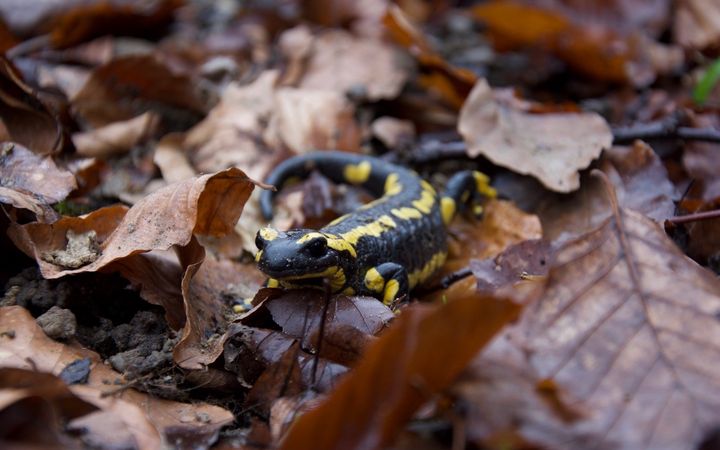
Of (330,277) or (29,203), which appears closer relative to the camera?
(29,203)

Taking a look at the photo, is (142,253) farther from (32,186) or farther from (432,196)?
(432,196)

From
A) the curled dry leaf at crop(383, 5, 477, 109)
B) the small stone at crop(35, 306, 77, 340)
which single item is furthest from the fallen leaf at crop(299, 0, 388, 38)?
the small stone at crop(35, 306, 77, 340)

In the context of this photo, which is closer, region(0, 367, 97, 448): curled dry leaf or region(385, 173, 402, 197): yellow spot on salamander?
region(0, 367, 97, 448): curled dry leaf

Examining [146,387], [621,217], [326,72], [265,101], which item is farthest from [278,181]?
[621,217]

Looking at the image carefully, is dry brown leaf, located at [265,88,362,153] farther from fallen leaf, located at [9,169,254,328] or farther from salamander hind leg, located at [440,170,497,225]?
fallen leaf, located at [9,169,254,328]

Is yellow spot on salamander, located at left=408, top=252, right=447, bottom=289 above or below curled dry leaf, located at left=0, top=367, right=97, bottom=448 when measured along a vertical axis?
below

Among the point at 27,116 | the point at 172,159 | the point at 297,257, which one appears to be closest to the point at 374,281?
the point at 297,257

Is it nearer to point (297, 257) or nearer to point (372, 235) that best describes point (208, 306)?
point (297, 257)
